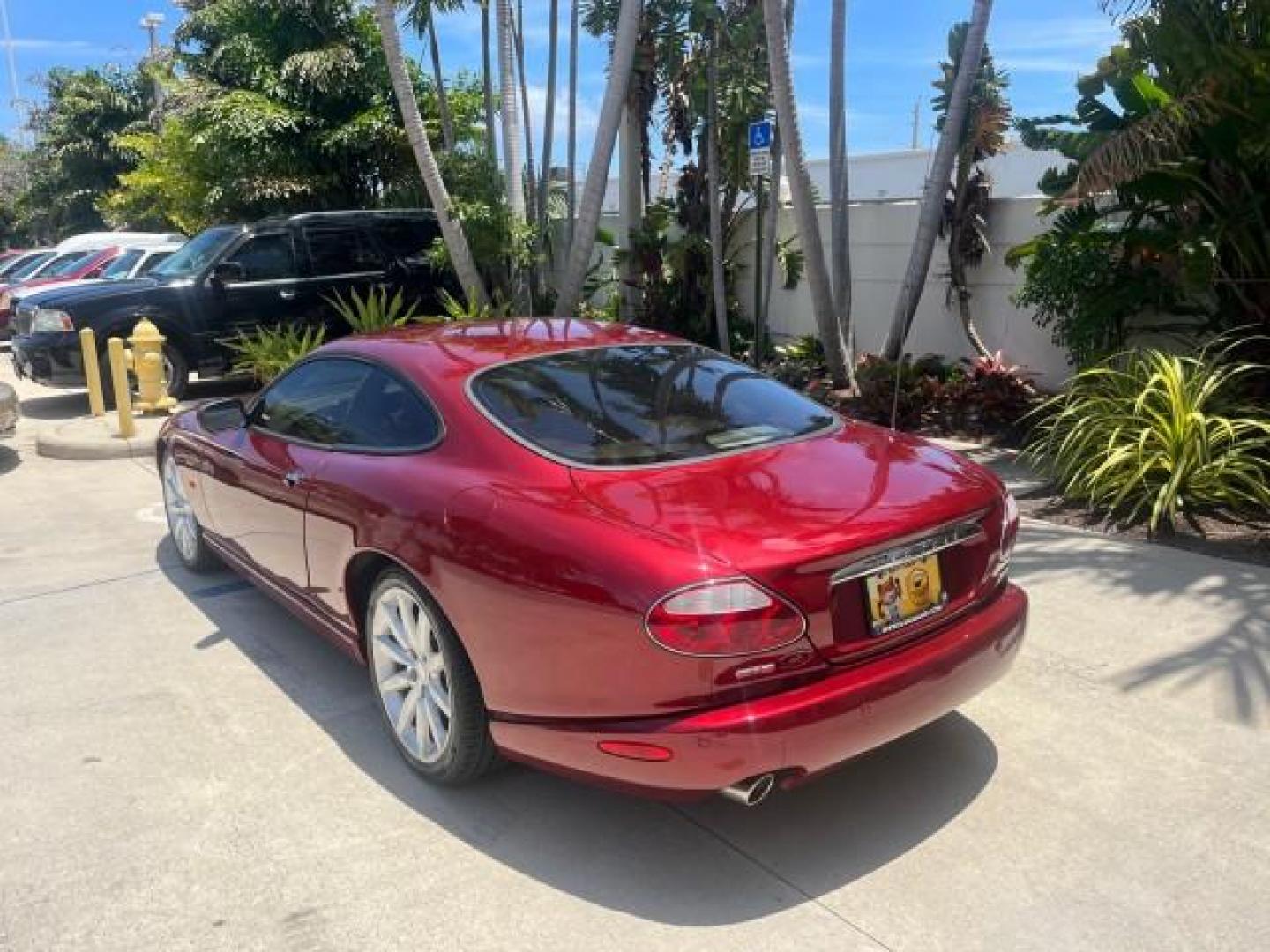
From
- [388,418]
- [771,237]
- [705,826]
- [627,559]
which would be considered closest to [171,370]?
[771,237]

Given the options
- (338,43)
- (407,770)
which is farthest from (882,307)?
(338,43)

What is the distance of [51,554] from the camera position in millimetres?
6133

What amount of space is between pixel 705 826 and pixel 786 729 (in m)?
0.72

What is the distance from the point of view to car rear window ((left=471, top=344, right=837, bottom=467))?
3.40 m

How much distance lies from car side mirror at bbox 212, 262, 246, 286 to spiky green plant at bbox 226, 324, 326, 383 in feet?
1.98

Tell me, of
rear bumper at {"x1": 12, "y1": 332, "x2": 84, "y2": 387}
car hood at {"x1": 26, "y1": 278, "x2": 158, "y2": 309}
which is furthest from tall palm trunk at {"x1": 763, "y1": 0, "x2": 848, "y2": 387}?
rear bumper at {"x1": 12, "y1": 332, "x2": 84, "y2": 387}

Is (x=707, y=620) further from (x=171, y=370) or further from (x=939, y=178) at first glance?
(x=171, y=370)

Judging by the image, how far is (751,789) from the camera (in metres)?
2.67

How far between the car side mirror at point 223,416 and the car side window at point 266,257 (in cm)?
686

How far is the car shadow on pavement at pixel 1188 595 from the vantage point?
4000 mm

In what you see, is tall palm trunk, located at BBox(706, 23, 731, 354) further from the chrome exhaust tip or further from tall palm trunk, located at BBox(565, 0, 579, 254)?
the chrome exhaust tip

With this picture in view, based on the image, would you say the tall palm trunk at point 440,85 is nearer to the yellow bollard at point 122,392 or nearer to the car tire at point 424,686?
the yellow bollard at point 122,392

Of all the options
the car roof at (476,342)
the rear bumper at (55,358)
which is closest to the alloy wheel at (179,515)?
the car roof at (476,342)

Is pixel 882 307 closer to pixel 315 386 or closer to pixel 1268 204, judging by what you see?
pixel 1268 204
